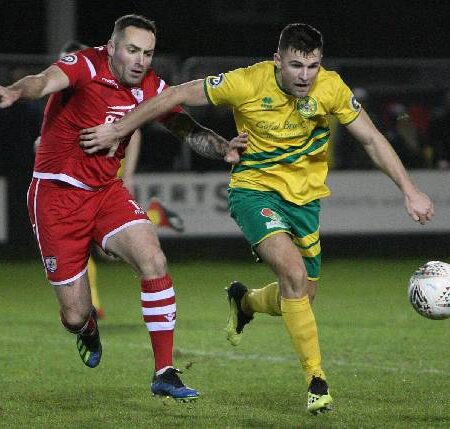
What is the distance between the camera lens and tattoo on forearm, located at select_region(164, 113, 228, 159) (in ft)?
25.3

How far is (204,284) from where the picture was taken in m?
14.3

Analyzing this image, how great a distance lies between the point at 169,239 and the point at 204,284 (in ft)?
8.14

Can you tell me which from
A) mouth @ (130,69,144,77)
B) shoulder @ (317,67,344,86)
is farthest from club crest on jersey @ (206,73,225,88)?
shoulder @ (317,67,344,86)

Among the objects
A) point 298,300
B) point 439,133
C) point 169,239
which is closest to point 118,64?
point 298,300

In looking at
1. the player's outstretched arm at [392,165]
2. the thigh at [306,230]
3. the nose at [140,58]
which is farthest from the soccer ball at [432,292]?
the nose at [140,58]

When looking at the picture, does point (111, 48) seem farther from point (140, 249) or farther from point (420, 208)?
point (420, 208)

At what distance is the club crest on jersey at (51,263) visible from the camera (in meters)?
7.77

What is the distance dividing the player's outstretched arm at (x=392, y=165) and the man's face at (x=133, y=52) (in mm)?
1270

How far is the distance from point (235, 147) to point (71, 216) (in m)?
1.06

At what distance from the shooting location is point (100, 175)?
7.66 m

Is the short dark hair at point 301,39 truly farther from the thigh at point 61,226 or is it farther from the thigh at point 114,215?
the thigh at point 61,226

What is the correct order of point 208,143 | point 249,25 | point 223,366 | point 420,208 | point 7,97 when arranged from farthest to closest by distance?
1. point 249,25
2. point 223,366
3. point 208,143
4. point 420,208
5. point 7,97

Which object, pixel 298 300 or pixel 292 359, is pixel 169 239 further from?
pixel 298 300

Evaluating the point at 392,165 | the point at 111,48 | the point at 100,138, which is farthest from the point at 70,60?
the point at 392,165
